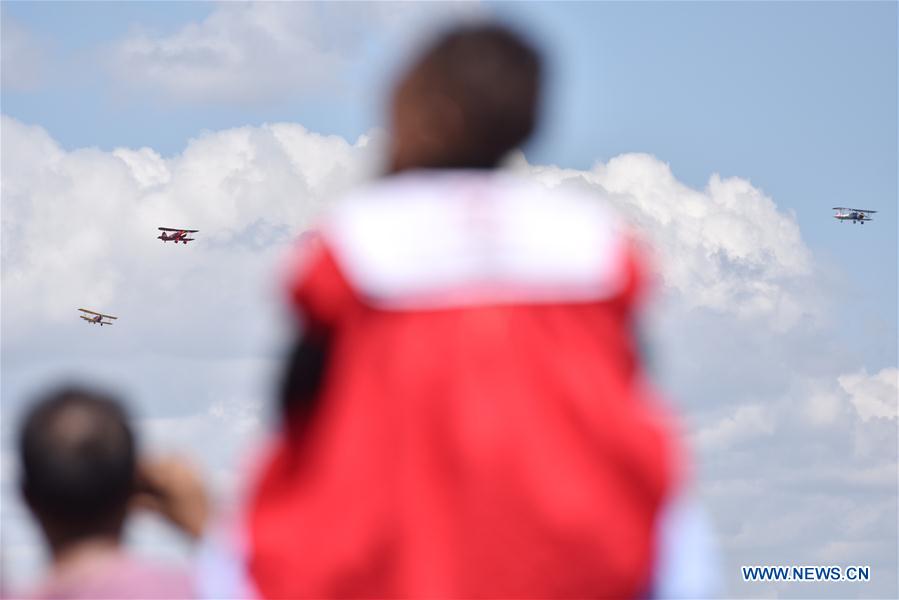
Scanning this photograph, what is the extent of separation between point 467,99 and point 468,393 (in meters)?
0.86

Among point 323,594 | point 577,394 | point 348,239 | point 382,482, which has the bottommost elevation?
point 323,594

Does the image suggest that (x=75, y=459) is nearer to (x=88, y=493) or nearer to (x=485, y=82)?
(x=88, y=493)

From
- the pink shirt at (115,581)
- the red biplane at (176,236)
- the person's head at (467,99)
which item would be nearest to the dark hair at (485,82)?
the person's head at (467,99)

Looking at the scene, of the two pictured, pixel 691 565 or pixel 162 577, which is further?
pixel 162 577

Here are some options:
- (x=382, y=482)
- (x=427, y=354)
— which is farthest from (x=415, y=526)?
(x=427, y=354)

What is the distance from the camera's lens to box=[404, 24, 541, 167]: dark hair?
4016mm

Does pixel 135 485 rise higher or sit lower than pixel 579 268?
lower

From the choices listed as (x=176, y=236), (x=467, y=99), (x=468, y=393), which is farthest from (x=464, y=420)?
(x=176, y=236)

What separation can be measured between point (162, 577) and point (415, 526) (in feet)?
3.57

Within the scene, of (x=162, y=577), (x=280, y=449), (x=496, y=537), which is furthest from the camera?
(x=162, y=577)

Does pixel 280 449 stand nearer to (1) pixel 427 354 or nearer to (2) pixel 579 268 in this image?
(1) pixel 427 354

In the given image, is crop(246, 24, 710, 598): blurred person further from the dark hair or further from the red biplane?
the red biplane

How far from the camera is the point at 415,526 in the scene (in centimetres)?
383

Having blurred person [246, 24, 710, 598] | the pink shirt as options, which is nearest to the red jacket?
blurred person [246, 24, 710, 598]
